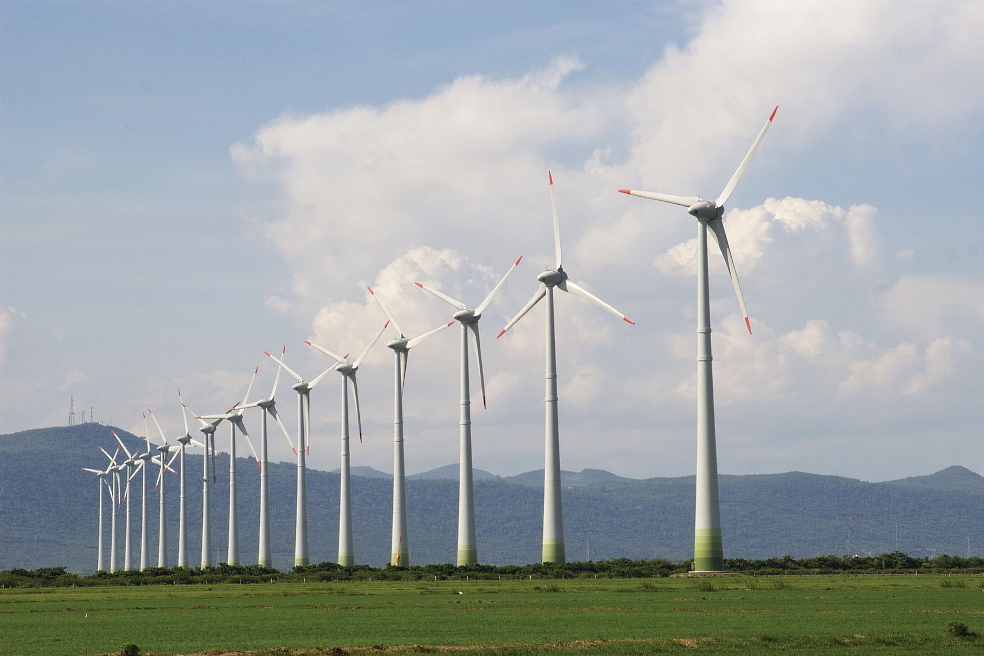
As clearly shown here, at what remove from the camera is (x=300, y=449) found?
162 m

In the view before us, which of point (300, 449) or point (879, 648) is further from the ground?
point (300, 449)

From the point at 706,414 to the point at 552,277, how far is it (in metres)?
28.9

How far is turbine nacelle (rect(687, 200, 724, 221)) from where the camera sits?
102537 mm

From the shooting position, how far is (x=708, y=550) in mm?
96625

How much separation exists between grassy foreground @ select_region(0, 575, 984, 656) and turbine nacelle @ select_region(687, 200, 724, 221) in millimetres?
29130

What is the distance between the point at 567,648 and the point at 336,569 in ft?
287

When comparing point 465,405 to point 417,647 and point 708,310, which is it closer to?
point 708,310

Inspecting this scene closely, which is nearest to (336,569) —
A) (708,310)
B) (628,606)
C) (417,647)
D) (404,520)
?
(404,520)

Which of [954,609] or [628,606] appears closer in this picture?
[954,609]

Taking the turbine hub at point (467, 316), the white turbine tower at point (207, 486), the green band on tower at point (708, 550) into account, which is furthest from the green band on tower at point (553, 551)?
the white turbine tower at point (207, 486)

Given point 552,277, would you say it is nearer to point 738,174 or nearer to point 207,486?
point 738,174

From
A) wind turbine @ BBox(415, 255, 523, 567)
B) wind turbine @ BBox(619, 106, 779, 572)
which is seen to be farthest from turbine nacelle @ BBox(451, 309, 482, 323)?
wind turbine @ BBox(619, 106, 779, 572)

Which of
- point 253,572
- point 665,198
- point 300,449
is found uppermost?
point 665,198

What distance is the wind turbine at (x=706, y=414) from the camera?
95.7m
